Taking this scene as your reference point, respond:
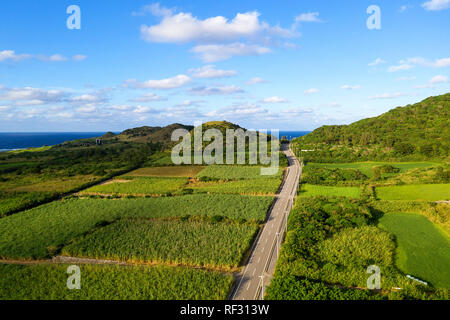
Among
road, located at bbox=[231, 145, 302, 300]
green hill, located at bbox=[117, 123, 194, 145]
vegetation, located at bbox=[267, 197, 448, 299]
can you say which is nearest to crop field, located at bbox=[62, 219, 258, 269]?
road, located at bbox=[231, 145, 302, 300]

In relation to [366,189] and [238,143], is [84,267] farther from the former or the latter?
[238,143]

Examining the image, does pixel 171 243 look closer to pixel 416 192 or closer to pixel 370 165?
pixel 416 192

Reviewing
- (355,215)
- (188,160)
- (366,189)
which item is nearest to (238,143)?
(188,160)

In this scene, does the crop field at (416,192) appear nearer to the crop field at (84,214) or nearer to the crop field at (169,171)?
the crop field at (84,214)

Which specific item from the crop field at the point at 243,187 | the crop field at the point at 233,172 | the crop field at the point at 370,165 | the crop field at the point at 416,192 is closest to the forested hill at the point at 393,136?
the crop field at the point at 370,165

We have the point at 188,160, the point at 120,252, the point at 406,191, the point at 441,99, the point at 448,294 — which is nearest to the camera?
the point at 448,294
